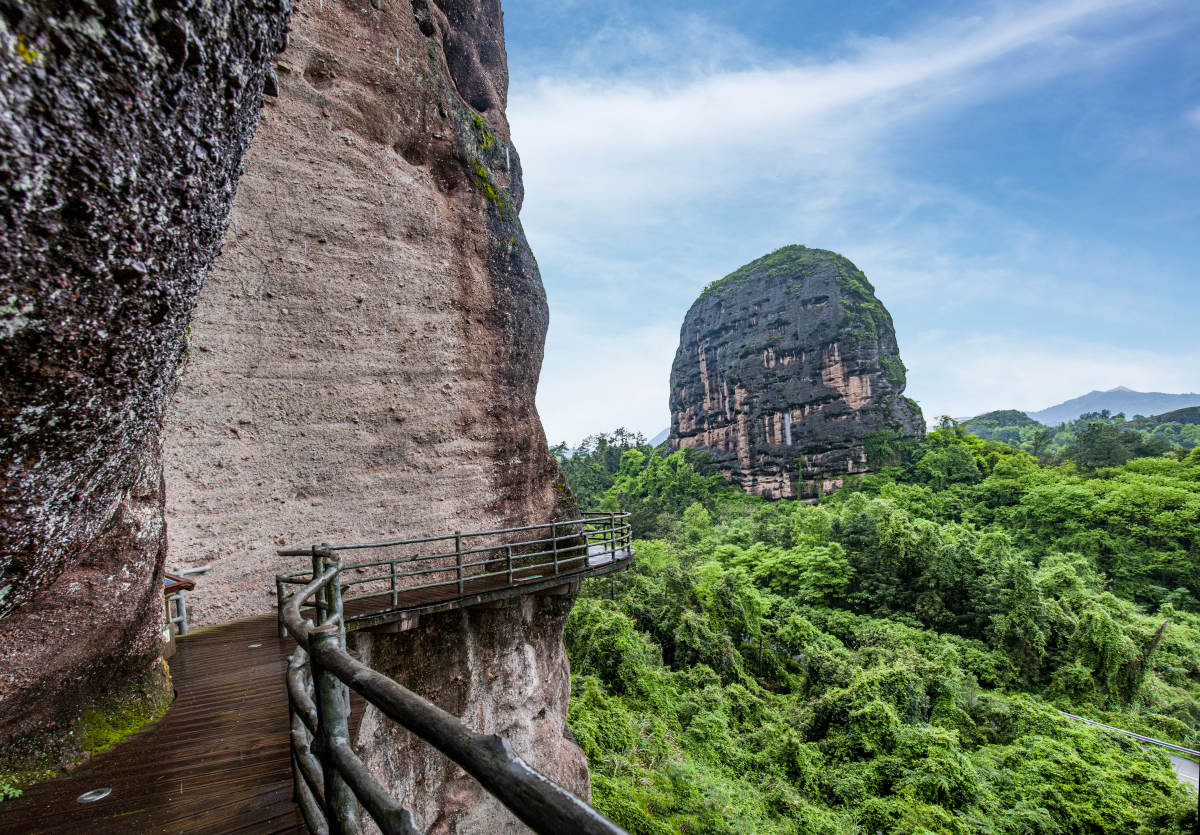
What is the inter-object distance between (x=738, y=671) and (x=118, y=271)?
20.7m

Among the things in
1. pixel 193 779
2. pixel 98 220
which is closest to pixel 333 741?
pixel 98 220

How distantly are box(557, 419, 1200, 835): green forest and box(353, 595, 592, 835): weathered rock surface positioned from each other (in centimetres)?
256

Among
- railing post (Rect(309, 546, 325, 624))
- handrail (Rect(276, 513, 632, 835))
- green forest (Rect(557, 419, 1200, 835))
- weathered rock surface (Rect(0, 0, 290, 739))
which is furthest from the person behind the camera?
green forest (Rect(557, 419, 1200, 835))

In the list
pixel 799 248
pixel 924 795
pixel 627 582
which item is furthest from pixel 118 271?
pixel 799 248

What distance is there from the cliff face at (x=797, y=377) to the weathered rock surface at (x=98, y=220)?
163ft

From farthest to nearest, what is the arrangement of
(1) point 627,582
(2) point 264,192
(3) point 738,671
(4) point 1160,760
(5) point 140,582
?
(1) point 627,582, (3) point 738,671, (4) point 1160,760, (2) point 264,192, (5) point 140,582

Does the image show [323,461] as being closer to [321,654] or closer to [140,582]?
[140,582]

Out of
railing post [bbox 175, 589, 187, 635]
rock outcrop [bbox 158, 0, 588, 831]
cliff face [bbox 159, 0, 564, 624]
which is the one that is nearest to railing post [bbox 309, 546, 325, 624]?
rock outcrop [bbox 158, 0, 588, 831]

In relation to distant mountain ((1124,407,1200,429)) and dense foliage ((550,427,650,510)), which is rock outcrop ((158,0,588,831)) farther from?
distant mountain ((1124,407,1200,429))

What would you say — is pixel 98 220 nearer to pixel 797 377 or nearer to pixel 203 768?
pixel 203 768

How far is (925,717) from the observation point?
1602 centimetres

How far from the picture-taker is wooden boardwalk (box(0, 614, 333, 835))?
7.86 ft

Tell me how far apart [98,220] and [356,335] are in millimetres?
6038

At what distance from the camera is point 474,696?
6922 mm
